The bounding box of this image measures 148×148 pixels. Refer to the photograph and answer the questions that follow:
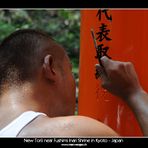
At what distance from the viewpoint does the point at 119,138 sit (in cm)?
169

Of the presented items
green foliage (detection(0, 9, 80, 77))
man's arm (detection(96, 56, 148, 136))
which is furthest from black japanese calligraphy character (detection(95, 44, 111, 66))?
green foliage (detection(0, 9, 80, 77))

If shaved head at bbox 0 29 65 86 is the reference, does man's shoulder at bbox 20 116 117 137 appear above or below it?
below

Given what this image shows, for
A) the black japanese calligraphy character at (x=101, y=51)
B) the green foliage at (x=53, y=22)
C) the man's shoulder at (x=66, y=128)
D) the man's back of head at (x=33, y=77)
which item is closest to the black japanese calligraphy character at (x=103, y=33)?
the black japanese calligraphy character at (x=101, y=51)

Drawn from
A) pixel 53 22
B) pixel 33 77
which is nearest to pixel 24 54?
pixel 33 77

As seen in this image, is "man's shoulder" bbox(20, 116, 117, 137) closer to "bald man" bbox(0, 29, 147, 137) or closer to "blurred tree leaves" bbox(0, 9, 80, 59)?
"bald man" bbox(0, 29, 147, 137)

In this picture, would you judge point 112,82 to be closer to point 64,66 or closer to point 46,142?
point 64,66

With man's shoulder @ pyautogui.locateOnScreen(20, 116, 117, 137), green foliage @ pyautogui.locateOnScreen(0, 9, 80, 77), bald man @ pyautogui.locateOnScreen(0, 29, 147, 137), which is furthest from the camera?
green foliage @ pyautogui.locateOnScreen(0, 9, 80, 77)

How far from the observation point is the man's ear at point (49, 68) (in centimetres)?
182

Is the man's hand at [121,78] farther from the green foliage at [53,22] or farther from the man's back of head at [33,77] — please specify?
the green foliage at [53,22]

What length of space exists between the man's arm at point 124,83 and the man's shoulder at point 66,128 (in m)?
0.21

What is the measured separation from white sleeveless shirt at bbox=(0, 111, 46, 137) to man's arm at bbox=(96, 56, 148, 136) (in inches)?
12.6

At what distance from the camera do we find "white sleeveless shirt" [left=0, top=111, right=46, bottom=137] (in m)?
1.65

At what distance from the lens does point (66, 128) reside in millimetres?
1639
